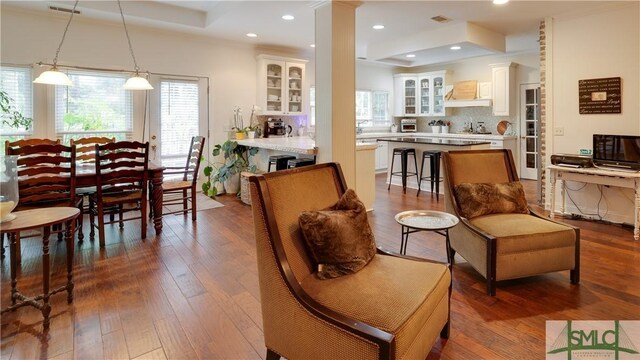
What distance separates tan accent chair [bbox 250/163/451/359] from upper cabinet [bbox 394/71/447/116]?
729 centimetres

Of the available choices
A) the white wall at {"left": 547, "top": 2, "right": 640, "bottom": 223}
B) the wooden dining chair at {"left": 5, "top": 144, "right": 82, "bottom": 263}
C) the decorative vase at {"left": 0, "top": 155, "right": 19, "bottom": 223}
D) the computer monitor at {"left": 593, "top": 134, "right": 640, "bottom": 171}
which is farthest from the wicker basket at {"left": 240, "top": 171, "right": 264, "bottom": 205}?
the computer monitor at {"left": 593, "top": 134, "right": 640, "bottom": 171}

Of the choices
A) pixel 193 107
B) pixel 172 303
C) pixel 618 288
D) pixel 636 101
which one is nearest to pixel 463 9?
pixel 636 101

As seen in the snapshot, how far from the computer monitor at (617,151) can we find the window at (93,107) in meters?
6.10

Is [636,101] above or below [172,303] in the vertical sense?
above

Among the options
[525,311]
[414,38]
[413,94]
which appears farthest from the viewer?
[413,94]

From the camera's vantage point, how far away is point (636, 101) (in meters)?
4.13

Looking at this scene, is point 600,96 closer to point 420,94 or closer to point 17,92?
point 420,94

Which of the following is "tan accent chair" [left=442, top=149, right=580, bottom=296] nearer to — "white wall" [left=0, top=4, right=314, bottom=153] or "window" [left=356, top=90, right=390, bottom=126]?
"white wall" [left=0, top=4, right=314, bottom=153]

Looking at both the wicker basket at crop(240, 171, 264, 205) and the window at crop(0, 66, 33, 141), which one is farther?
the wicker basket at crop(240, 171, 264, 205)

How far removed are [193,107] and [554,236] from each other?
527 cm

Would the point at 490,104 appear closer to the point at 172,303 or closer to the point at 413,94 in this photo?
Result: the point at 413,94

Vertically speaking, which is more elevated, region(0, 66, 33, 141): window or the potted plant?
region(0, 66, 33, 141): window

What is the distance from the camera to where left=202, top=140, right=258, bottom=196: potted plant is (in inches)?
232

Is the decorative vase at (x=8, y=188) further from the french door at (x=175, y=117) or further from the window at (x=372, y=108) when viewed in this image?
the window at (x=372, y=108)
